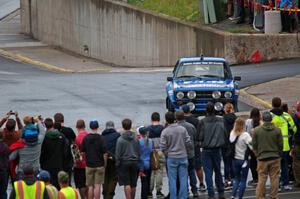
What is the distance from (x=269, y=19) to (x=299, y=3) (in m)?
1.32

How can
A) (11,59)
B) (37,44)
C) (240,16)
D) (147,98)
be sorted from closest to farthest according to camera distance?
(147,98), (240,16), (11,59), (37,44)

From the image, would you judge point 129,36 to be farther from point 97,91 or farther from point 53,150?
point 53,150

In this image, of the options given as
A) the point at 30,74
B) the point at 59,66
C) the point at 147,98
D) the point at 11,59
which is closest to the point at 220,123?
the point at 147,98

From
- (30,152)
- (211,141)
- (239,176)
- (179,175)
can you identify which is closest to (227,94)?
(211,141)

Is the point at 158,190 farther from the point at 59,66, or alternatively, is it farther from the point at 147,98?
the point at 59,66

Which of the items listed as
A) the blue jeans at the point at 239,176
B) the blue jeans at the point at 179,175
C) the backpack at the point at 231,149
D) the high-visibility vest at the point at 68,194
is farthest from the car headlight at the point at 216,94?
the high-visibility vest at the point at 68,194

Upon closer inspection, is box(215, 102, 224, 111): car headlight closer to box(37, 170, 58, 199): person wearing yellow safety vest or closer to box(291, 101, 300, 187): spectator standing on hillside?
box(291, 101, 300, 187): spectator standing on hillside

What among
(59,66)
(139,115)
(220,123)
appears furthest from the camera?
(59,66)

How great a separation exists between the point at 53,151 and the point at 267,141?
11.7 feet

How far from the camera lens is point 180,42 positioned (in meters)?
43.2

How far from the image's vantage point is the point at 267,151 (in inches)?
665

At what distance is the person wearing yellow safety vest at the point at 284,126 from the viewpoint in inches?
706

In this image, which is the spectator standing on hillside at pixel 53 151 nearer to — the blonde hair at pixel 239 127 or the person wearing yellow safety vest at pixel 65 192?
the blonde hair at pixel 239 127

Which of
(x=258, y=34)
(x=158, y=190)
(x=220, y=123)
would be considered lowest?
(x=158, y=190)
